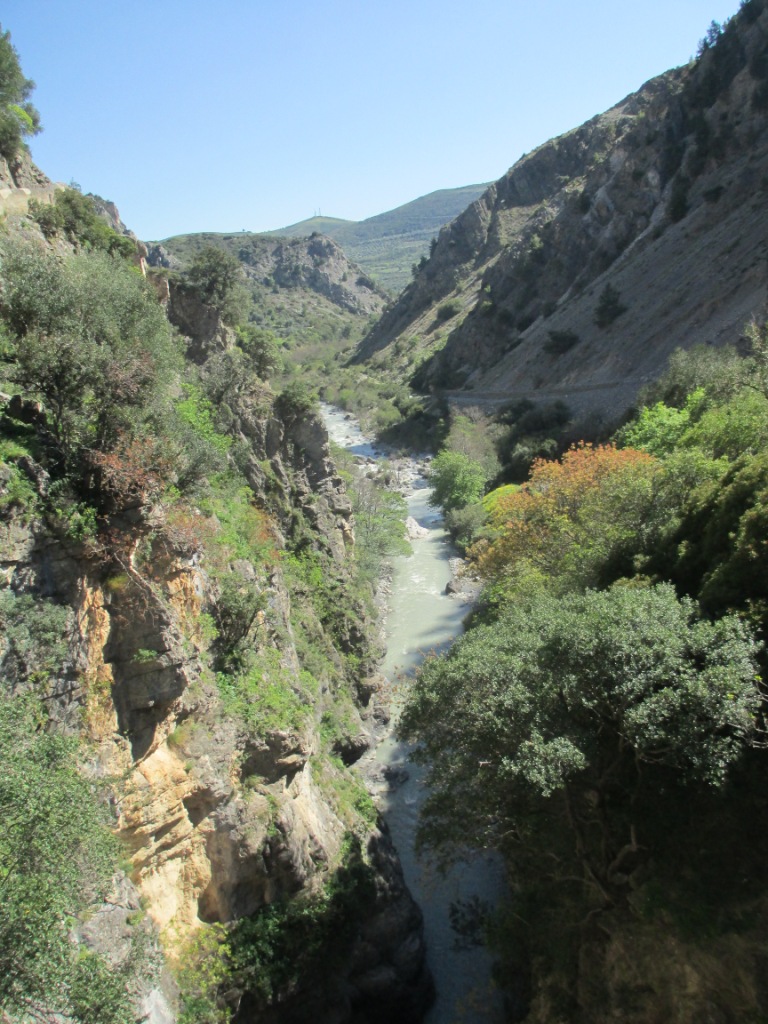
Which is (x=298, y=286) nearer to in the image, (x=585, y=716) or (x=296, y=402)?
(x=296, y=402)

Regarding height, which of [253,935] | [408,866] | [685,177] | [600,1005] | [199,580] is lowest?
[408,866]

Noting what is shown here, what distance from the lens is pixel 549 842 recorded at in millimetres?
12156

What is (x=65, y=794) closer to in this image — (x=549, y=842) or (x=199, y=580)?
(x=199, y=580)

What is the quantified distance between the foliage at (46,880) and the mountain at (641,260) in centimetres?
4330

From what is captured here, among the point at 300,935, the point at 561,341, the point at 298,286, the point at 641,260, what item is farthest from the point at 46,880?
the point at 298,286

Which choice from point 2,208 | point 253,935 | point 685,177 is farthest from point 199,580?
point 685,177

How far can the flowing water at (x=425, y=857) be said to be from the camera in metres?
14.8

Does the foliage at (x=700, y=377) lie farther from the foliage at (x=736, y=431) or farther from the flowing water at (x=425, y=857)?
the flowing water at (x=425, y=857)

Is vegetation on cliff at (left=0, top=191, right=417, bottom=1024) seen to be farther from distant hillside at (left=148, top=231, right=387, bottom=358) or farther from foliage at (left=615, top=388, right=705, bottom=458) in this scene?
distant hillside at (left=148, top=231, right=387, bottom=358)

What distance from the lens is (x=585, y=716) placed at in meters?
11.3

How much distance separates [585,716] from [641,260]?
58.2m

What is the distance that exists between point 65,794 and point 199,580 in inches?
284

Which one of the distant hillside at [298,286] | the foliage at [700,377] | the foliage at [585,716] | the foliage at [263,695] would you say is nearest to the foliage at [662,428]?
the foliage at [700,377]

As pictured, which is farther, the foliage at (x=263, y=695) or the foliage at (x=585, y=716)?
the foliage at (x=263, y=695)
